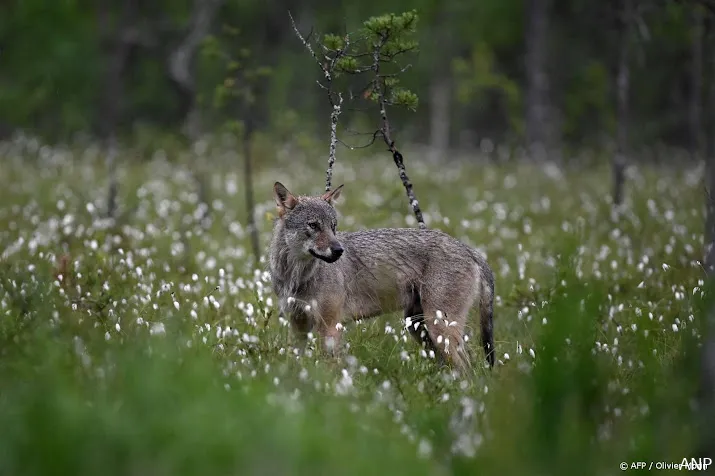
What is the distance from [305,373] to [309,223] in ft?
7.91

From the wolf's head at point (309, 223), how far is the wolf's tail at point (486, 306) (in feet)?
5.41

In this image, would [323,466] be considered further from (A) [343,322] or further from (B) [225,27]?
(B) [225,27]

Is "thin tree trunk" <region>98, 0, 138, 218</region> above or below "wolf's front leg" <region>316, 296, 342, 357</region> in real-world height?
above

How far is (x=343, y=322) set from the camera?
847 centimetres

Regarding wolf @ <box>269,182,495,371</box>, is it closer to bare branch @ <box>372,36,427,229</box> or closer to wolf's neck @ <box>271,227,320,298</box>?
wolf's neck @ <box>271,227,320,298</box>

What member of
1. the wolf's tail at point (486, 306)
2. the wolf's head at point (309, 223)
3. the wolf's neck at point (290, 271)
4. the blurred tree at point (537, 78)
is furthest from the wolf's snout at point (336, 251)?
the blurred tree at point (537, 78)

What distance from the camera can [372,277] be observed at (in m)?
8.78

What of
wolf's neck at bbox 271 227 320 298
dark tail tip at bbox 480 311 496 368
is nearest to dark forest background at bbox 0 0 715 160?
wolf's neck at bbox 271 227 320 298

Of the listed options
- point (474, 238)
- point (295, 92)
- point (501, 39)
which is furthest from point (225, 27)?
point (295, 92)

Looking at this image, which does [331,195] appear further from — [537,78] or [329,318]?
[537,78]

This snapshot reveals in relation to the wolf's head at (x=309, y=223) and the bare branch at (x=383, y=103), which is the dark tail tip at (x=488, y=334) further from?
the wolf's head at (x=309, y=223)

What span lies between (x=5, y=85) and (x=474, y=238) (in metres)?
17.3

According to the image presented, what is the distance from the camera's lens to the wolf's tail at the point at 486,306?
8.18 meters

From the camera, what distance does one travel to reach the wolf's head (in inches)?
319
